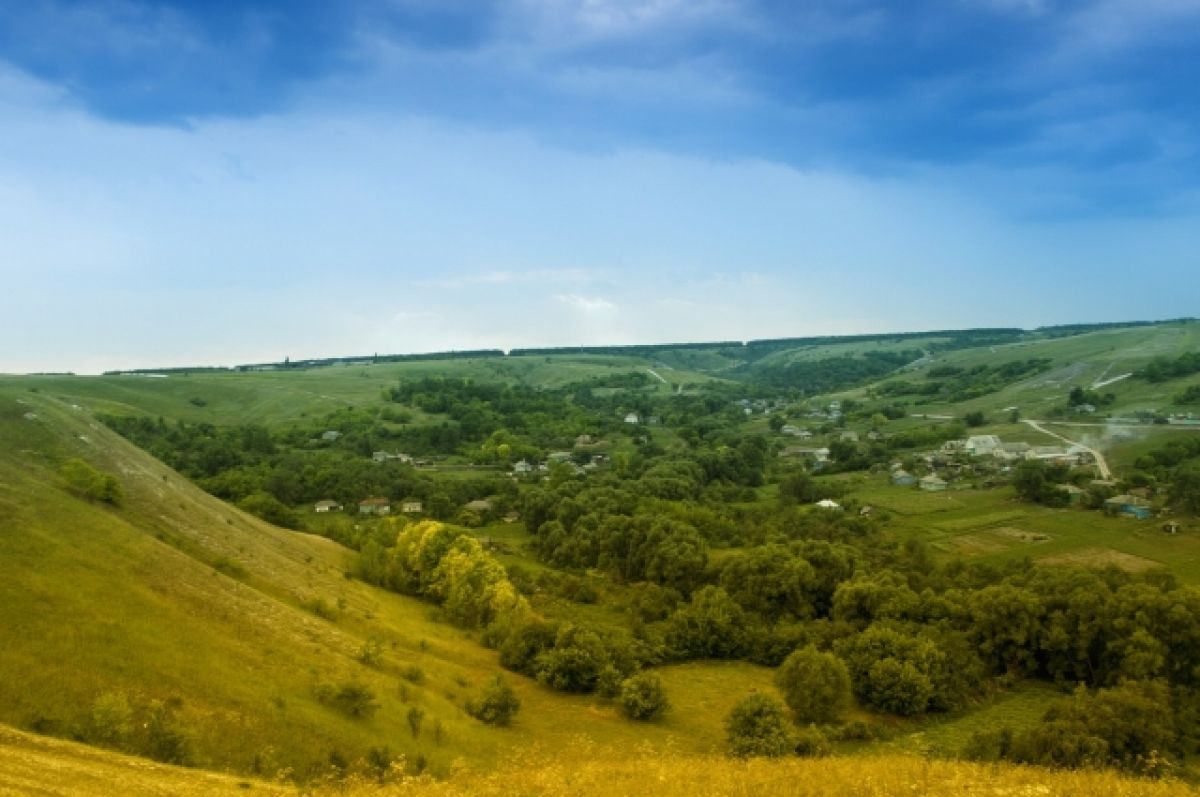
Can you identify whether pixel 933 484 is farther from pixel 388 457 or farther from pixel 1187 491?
pixel 388 457

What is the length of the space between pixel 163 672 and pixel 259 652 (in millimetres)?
5600

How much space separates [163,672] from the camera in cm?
2675

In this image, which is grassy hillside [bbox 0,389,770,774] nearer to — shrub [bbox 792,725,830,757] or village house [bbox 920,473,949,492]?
shrub [bbox 792,725,830,757]

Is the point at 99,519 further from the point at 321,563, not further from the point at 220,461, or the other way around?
the point at 220,461

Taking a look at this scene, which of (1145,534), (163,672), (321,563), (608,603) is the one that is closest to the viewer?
(163,672)

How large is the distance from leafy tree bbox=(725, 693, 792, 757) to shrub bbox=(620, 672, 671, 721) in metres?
3.95

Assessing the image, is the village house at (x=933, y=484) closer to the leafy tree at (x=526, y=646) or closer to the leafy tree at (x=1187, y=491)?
the leafy tree at (x=1187, y=491)

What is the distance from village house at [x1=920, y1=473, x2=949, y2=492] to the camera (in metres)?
97.5

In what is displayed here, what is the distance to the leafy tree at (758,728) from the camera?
3303 centimetres

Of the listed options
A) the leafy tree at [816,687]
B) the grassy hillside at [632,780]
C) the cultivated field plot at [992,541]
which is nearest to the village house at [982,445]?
the cultivated field plot at [992,541]

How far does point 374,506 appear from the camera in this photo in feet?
318

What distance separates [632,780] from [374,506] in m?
85.5

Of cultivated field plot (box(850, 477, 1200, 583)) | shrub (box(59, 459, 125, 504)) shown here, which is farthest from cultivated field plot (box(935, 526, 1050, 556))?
shrub (box(59, 459, 125, 504))

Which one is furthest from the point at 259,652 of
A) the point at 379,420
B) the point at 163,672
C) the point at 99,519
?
the point at 379,420
